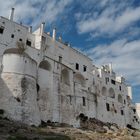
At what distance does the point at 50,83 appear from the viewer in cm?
4234

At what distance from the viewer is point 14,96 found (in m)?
33.4

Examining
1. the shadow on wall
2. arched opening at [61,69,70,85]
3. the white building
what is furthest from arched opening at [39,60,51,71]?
the shadow on wall

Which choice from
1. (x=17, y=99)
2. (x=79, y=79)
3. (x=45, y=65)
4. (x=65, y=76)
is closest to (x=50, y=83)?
(x=45, y=65)

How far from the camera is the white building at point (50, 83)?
113 feet

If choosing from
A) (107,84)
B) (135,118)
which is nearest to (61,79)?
(107,84)

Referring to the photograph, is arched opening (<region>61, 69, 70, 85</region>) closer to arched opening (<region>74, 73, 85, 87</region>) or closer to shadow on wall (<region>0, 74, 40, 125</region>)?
arched opening (<region>74, 73, 85, 87</region>)

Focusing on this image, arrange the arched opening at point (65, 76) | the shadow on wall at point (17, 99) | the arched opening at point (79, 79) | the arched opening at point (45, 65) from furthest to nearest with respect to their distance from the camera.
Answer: the arched opening at point (79, 79) → the arched opening at point (65, 76) → the arched opening at point (45, 65) → the shadow on wall at point (17, 99)

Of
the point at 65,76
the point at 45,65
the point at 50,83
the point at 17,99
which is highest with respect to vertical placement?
the point at 45,65

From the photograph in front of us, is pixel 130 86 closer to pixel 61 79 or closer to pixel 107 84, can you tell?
pixel 107 84

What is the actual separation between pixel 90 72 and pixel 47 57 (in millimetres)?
15934

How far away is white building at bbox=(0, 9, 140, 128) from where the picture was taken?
113 ft

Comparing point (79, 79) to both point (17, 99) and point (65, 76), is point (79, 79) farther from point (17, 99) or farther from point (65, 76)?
point (17, 99)

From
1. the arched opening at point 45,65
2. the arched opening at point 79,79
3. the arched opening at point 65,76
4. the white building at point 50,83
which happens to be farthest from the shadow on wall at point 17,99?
the arched opening at point 79,79

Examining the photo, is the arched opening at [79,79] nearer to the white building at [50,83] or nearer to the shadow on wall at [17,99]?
the white building at [50,83]
